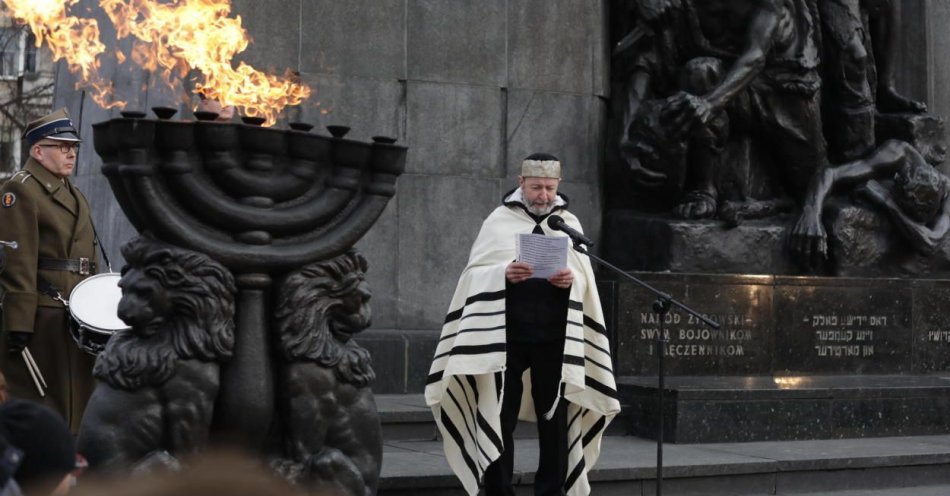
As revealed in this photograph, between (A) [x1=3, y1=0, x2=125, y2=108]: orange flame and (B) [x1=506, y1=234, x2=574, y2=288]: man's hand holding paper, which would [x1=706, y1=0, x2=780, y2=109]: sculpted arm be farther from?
(A) [x1=3, y1=0, x2=125, y2=108]: orange flame

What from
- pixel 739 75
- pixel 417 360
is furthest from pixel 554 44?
pixel 417 360

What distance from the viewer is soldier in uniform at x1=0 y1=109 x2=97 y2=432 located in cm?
739

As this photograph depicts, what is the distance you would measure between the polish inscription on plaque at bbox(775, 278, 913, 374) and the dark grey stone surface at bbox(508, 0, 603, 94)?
8.33 feet

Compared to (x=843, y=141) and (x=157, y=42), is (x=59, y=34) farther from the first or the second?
(x=843, y=141)

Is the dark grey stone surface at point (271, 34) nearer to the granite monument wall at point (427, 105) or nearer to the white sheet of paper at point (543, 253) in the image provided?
the granite monument wall at point (427, 105)

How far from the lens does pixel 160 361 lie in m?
5.75

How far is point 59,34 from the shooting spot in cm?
734

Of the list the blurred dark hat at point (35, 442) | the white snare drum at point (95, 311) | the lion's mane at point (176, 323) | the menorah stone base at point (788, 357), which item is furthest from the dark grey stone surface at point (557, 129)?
the blurred dark hat at point (35, 442)

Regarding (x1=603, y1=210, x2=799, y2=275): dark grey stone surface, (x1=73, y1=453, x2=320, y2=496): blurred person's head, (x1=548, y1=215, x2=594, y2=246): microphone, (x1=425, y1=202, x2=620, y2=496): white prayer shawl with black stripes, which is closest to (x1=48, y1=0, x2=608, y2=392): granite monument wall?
(x1=603, y1=210, x2=799, y2=275): dark grey stone surface

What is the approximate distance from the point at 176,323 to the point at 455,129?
18.8ft

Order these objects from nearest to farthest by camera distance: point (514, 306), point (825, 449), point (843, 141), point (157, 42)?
point (157, 42) < point (514, 306) < point (825, 449) < point (843, 141)

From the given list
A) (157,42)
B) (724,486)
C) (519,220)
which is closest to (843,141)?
(724,486)

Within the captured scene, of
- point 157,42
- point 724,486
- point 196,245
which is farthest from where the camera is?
point 724,486

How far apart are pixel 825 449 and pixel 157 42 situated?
18.2 ft
